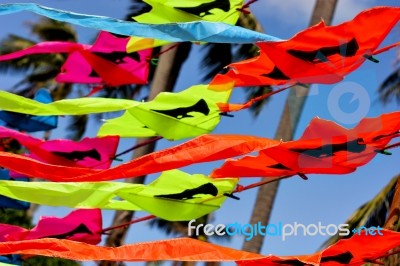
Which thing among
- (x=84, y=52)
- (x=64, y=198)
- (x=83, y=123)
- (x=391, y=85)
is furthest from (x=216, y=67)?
(x=64, y=198)

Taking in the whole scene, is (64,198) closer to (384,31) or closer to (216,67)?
(384,31)

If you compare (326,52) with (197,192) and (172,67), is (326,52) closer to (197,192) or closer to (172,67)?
(197,192)

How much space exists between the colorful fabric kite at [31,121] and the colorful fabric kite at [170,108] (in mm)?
1779

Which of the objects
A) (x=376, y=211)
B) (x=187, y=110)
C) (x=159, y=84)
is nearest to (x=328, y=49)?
(x=187, y=110)

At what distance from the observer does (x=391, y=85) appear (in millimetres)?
11453

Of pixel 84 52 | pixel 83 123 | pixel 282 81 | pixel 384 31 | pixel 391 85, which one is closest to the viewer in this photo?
pixel 384 31

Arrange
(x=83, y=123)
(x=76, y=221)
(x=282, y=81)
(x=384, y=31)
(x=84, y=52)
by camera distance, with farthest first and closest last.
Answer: (x=83, y=123) < (x=84, y=52) < (x=76, y=221) < (x=282, y=81) < (x=384, y=31)

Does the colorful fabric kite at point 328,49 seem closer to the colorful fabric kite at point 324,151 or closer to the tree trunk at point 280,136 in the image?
the colorful fabric kite at point 324,151

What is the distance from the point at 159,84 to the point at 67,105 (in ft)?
10.5

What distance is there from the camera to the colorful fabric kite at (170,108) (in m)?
5.50

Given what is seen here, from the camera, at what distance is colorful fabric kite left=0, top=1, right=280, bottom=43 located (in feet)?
15.1

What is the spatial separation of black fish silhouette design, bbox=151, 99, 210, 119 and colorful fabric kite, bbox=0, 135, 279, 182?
0.96 metres

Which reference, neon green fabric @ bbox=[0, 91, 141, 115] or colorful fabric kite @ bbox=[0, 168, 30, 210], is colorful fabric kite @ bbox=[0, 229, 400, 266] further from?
colorful fabric kite @ bbox=[0, 168, 30, 210]

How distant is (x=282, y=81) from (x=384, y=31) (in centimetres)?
78
